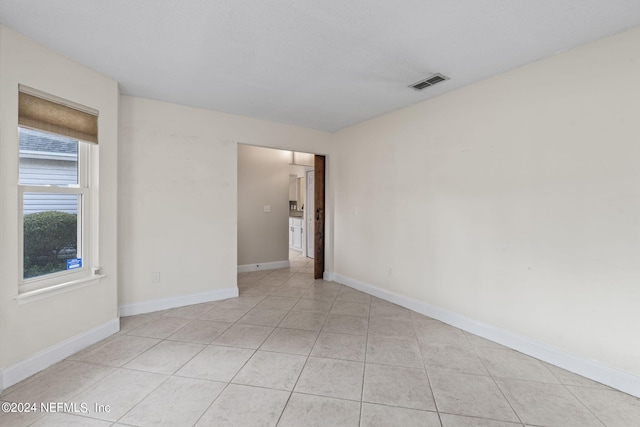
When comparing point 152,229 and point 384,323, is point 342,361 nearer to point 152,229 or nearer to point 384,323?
point 384,323

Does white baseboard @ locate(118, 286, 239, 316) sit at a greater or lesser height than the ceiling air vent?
lesser

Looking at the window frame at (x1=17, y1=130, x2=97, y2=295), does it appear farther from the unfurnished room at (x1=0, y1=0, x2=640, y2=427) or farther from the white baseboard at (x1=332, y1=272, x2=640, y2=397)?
the white baseboard at (x1=332, y1=272, x2=640, y2=397)

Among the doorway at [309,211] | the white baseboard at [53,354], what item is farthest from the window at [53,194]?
the doorway at [309,211]

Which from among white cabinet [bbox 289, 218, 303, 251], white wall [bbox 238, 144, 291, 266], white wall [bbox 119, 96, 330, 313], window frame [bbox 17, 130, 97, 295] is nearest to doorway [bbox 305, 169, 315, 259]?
white cabinet [bbox 289, 218, 303, 251]

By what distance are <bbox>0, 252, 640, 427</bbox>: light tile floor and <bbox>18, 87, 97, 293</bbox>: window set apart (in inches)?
33.0

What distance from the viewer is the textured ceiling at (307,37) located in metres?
1.86

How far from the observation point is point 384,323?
3.24m

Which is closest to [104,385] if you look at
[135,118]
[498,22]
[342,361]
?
[342,361]

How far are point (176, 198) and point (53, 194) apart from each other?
129cm

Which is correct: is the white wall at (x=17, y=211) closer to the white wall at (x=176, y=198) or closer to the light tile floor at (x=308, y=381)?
the light tile floor at (x=308, y=381)

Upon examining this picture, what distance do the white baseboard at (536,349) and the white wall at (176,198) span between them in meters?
2.72

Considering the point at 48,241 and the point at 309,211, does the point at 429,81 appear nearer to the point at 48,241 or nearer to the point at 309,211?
the point at 48,241

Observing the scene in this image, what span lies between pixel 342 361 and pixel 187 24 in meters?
2.98

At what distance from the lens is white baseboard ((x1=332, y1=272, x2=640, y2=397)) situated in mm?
2061
